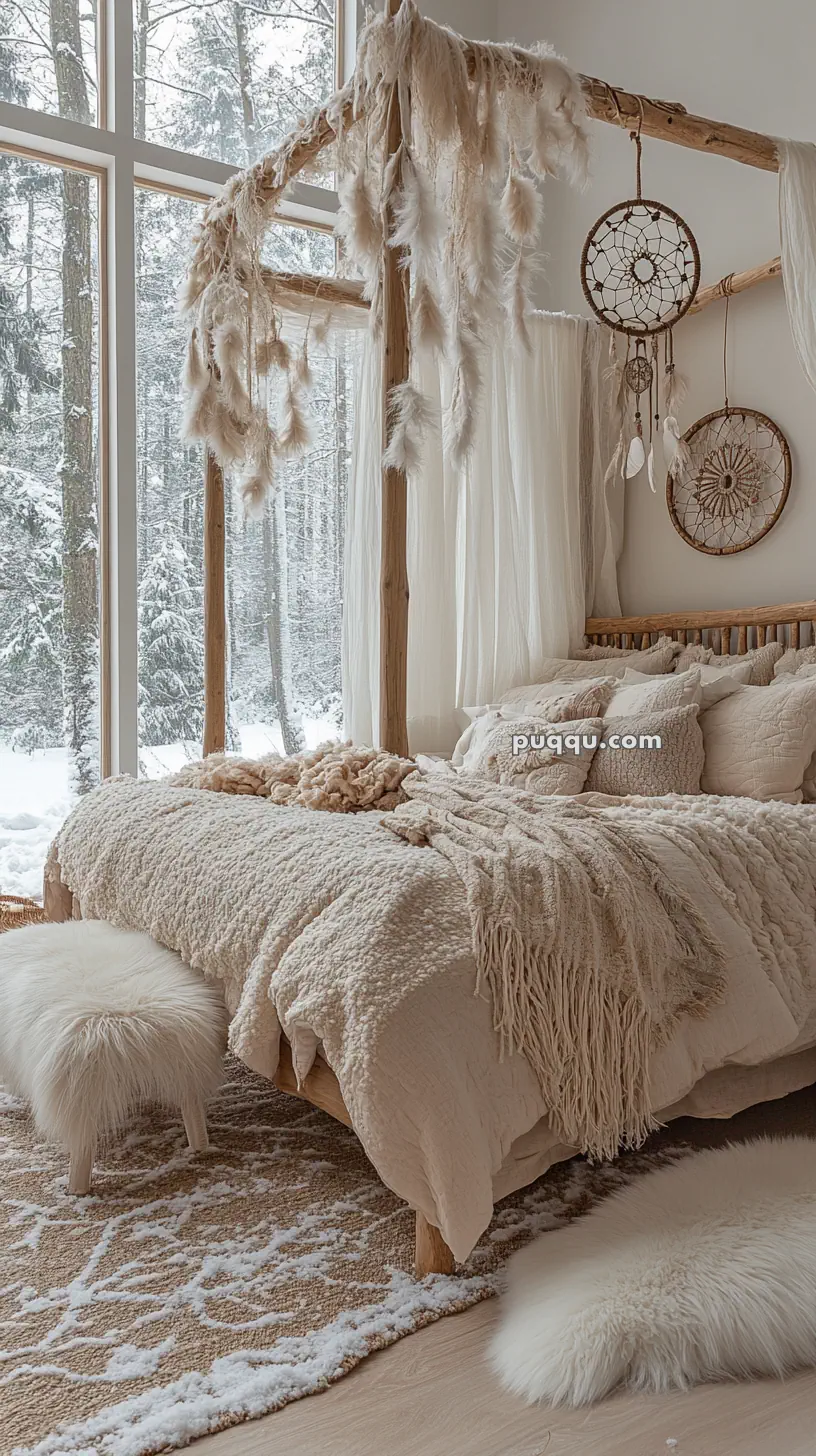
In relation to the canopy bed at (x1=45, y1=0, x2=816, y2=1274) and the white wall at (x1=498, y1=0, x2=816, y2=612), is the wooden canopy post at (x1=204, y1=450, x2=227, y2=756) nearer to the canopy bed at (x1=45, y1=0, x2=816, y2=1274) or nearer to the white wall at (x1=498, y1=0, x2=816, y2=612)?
the canopy bed at (x1=45, y1=0, x2=816, y2=1274)

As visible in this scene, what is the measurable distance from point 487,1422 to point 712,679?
242cm

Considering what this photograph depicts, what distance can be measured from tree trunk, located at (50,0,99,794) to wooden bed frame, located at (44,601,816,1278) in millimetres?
1363

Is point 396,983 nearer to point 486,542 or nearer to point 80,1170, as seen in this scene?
point 80,1170

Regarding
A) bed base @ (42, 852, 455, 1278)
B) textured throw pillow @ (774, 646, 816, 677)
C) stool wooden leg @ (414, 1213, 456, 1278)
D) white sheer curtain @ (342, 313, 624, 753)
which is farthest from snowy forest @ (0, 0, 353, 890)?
stool wooden leg @ (414, 1213, 456, 1278)

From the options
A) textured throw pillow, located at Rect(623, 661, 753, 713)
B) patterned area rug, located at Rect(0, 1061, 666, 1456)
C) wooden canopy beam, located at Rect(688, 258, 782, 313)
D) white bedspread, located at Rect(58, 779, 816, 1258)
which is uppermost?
wooden canopy beam, located at Rect(688, 258, 782, 313)

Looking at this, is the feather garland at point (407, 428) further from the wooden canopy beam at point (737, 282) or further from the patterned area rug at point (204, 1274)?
the wooden canopy beam at point (737, 282)

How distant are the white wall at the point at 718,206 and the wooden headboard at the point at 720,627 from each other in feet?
0.68

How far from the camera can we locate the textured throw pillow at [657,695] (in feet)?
10.5

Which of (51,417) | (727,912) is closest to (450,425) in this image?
(727,912)

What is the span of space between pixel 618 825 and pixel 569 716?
1324 mm

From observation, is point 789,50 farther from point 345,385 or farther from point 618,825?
point 618,825

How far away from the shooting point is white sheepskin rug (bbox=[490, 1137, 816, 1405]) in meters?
1.49

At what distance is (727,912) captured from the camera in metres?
2.08

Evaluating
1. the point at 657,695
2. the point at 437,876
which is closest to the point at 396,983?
the point at 437,876
